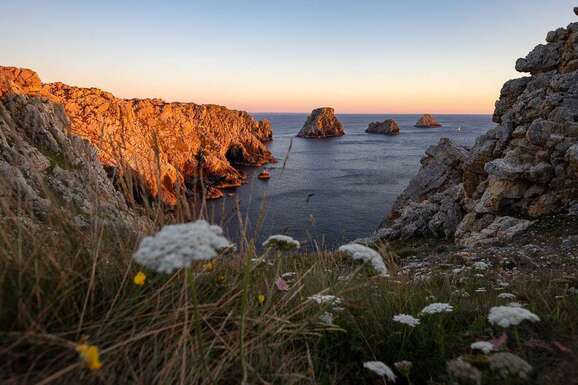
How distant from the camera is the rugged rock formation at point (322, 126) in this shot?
17312 centimetres

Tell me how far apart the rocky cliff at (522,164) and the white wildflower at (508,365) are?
18236mm

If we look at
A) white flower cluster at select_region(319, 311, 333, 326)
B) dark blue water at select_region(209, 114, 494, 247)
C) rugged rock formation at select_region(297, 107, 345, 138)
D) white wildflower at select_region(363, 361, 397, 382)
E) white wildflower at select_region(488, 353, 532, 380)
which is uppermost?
white wildflower at select_region(488, 353, 532, 380)

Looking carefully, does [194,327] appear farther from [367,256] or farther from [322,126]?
[322,126]

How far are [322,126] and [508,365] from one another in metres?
175

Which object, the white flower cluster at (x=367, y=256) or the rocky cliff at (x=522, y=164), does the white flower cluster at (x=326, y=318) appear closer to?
the white flower cluster at (x=367, y=256)

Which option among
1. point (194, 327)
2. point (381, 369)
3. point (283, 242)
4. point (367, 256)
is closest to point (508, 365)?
point (381, 369)

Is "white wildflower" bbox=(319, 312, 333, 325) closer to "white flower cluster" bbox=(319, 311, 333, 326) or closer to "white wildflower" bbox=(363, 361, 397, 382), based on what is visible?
"white flower cluster" bbox=(319, 311, 333, 326)

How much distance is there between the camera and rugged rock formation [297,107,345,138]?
17312 cm

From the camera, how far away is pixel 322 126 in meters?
175

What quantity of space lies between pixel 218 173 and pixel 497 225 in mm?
58762

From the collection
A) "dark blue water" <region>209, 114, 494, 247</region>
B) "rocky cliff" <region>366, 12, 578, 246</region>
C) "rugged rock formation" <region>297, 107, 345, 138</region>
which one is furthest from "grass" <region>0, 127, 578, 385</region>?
"rugged rock formation" <region>297, 107, 345, 138</region>

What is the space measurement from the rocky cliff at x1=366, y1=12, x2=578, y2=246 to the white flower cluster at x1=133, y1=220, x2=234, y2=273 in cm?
1968

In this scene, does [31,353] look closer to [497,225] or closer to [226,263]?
[226,263]

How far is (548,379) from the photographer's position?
2865mm
